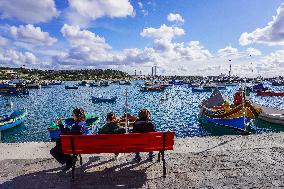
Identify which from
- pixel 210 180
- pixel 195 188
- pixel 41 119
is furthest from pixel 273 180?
pixel 41 119

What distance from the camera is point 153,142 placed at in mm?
7613

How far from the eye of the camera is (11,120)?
33188 mm

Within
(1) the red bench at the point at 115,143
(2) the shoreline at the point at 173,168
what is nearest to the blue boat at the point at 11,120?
(2) the shoreline at the point at 173,168

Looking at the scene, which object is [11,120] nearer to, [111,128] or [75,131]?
[111,128]

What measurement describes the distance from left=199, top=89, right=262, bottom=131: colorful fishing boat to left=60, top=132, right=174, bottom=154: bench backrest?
1529 centimetres

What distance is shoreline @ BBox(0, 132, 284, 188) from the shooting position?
23.3 feet

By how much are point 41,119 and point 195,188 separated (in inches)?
1566

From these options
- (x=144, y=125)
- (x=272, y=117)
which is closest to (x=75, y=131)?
(x=144, y=125)

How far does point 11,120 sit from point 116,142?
93.8 feet

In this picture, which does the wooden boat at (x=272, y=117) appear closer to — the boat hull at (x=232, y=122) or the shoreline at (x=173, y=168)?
the boat hull at (x=232, y=122)

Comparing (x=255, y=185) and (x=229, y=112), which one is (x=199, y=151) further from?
(x=229, y=112)

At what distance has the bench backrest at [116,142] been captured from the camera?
7.46m

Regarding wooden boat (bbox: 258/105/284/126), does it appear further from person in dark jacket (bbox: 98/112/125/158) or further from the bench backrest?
the bench backrest

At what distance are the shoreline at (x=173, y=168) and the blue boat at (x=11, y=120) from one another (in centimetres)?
2357
